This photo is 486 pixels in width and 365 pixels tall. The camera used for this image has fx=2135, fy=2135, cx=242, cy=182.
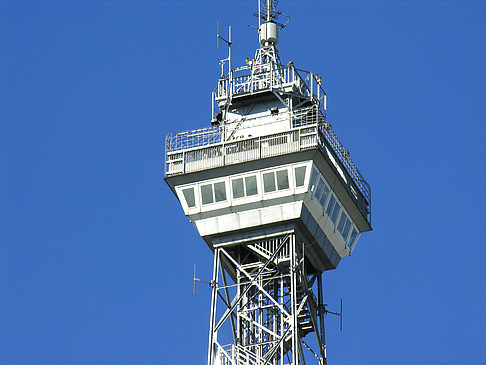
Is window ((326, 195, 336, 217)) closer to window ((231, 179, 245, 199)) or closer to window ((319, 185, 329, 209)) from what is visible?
window ((319, 185, 329, 209))

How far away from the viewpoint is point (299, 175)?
129000 millimetres

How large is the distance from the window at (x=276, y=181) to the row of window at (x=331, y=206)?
1.59m

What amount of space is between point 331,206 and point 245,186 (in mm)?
5650

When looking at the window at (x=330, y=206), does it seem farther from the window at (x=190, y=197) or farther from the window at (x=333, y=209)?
the window at (x=190, y=197)

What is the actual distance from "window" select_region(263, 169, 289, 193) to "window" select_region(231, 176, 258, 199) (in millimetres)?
712

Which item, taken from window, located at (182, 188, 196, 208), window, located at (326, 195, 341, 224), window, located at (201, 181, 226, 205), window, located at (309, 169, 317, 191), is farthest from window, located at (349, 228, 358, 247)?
window, located at (182, 188, 196, 208)

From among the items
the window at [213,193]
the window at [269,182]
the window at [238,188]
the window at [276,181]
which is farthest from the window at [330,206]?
the window at [213,193]

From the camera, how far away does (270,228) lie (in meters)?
130

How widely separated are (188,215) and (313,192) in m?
8.01

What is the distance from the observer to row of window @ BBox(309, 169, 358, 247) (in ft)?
425

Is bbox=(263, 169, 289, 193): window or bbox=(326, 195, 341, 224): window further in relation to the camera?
bbox=(326, 195, 341, 224): window

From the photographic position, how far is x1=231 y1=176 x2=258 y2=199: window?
130m

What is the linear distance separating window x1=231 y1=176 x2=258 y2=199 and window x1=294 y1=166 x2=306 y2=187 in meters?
2.64

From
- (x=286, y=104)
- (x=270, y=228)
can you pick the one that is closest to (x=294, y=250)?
(x=270, y=228)
